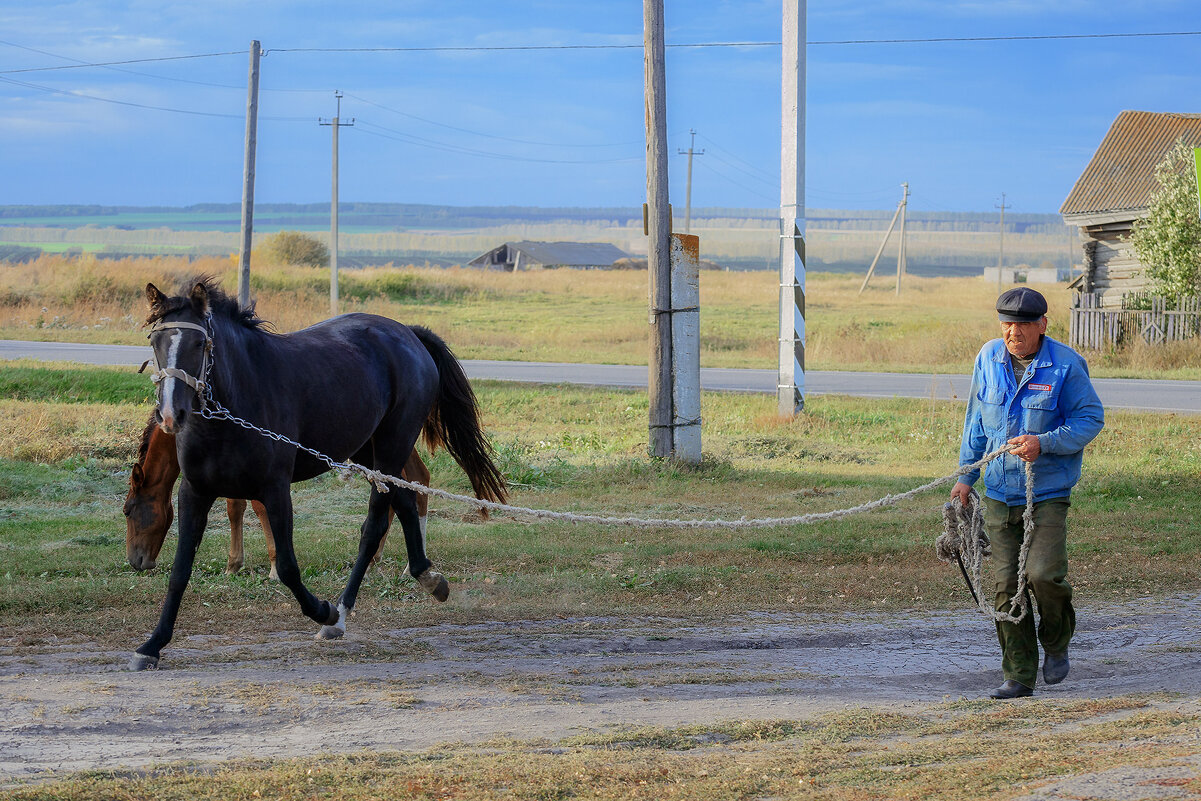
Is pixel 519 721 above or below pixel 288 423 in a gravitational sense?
below

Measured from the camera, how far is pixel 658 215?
1302 centimetres

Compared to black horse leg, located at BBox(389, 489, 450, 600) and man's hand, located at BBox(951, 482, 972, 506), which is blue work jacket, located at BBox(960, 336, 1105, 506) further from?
black horse leg, located at BBox(389, 489, 450, 600)

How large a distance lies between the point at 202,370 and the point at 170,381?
0.28 meters

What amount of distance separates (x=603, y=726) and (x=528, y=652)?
1.42 metres

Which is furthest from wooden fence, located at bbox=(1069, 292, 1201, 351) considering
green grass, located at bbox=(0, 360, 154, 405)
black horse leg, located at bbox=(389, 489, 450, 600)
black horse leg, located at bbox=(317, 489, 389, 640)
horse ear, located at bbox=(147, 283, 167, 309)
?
horse ear, located at bbox=(147, 283, 167, 309)

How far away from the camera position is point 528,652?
6250 mm

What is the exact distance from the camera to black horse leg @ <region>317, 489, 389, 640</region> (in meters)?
6.78

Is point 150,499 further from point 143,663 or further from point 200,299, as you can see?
point 200,299

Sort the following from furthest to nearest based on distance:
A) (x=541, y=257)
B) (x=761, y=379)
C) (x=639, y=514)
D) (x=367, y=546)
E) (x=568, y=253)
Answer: (x=568, y=253) → (x=541, y=257) → (x=761, y=379) → (x=639, y=514) → (x=367, y=546)

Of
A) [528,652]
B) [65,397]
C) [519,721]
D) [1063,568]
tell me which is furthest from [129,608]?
[65,397]

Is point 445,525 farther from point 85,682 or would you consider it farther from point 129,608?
point 85,682

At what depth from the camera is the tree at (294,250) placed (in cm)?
6962

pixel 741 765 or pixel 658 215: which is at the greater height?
pixel 658 215

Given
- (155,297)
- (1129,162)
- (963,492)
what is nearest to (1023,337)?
(963,492)
